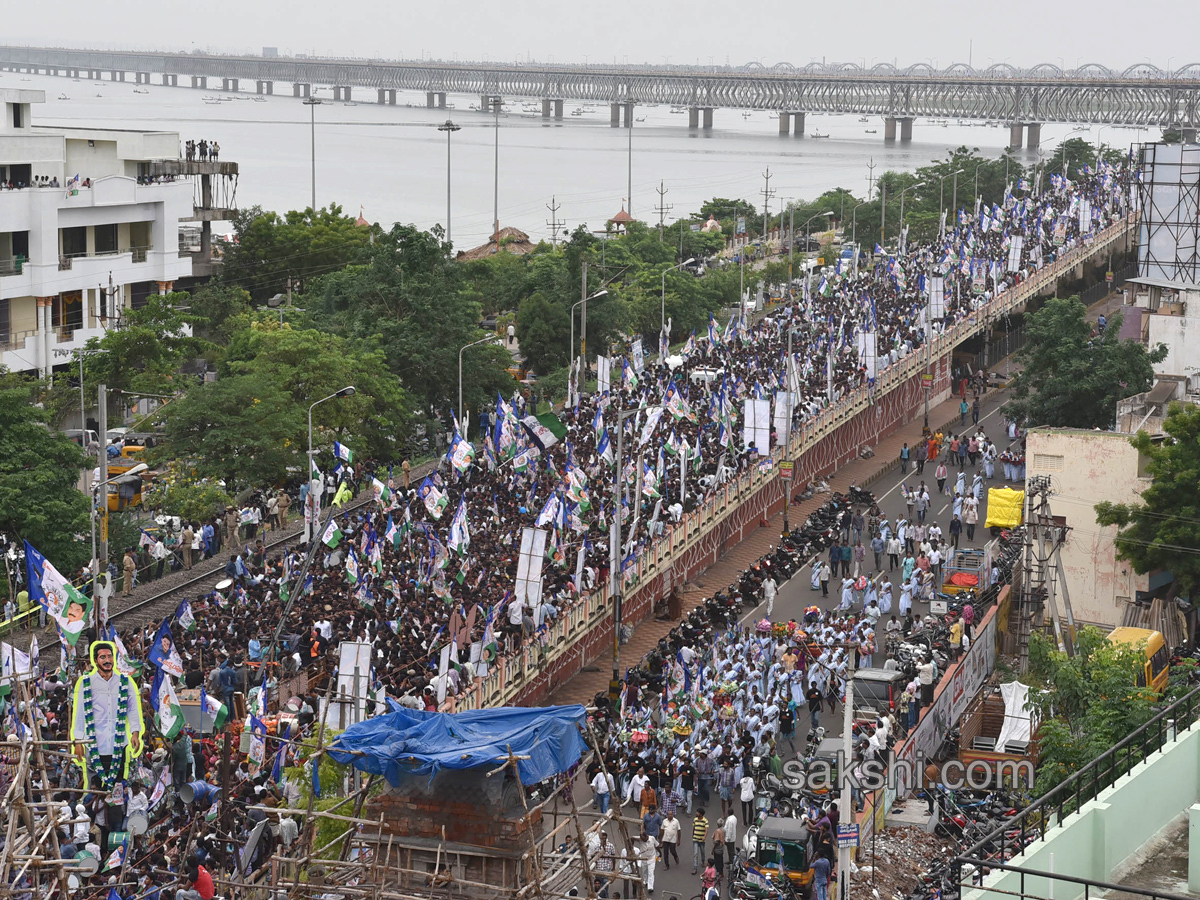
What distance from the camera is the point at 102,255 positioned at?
70.2 metres

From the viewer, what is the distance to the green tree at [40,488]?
43.2 metres

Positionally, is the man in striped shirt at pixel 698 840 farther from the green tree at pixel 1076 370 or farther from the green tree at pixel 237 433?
the green tree at pixel 1076 370

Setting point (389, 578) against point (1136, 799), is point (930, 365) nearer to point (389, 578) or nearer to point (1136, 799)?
point (389, 578)

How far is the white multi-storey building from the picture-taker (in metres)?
65.9

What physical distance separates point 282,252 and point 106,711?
57.8m

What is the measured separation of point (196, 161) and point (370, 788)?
64.0 m

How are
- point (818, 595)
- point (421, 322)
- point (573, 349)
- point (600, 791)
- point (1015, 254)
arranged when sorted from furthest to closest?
point (1015, 254) → point (573, 349) → point (421, 322) → point (818, 595) → point (600, 791)

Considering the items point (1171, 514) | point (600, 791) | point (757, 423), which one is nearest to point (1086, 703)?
point (600, 791)

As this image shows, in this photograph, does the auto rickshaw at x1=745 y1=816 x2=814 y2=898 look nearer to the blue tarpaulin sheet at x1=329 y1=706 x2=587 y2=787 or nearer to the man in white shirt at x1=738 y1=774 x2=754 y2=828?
the man in white shirt at x1=738 y1=774 x2=754 y2=828

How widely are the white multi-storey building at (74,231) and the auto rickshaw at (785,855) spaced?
1644 inches

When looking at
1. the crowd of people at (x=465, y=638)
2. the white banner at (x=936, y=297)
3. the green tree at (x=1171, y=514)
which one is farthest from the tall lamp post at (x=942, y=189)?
the green tree at (x=1171, y=514)

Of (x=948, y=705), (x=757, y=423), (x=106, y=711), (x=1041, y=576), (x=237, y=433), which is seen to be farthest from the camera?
(x=237, y=433)

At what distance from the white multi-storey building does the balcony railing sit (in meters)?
0.05

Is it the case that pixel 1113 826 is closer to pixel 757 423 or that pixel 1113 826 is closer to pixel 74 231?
pixel 757 423
